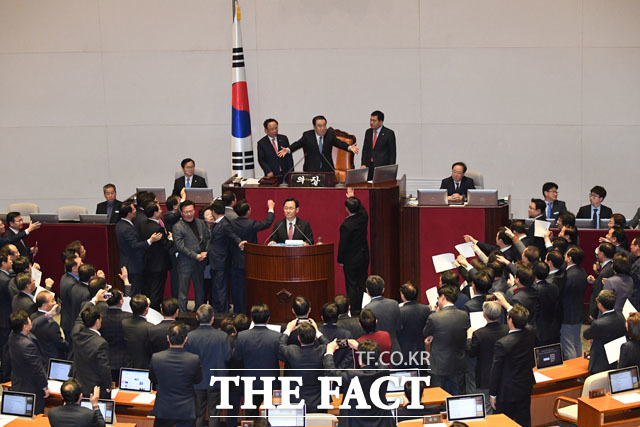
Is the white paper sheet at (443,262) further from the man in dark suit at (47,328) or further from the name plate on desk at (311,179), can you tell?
the man in dark suit at (47,328)

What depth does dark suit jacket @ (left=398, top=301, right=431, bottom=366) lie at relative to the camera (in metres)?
8.34

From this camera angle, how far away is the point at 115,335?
325 inches

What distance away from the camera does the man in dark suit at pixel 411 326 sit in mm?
8344

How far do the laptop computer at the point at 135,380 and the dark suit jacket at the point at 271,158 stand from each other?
4.67 m

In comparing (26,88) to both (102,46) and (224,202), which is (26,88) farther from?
(224,202)

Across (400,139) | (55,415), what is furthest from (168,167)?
(55,415)

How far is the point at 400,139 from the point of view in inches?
563

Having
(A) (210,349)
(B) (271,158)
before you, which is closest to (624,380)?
(A) (210,349)

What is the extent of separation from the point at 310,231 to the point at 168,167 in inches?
196

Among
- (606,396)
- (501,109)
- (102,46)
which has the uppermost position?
(102,46)

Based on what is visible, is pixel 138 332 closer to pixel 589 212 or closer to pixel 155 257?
pixel 155 257

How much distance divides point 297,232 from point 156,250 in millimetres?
1718

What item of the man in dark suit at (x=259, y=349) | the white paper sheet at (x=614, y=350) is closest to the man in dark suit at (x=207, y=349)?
the man in dark suit at (x=259, y=349)

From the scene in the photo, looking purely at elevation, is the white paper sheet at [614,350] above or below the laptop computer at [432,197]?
below
